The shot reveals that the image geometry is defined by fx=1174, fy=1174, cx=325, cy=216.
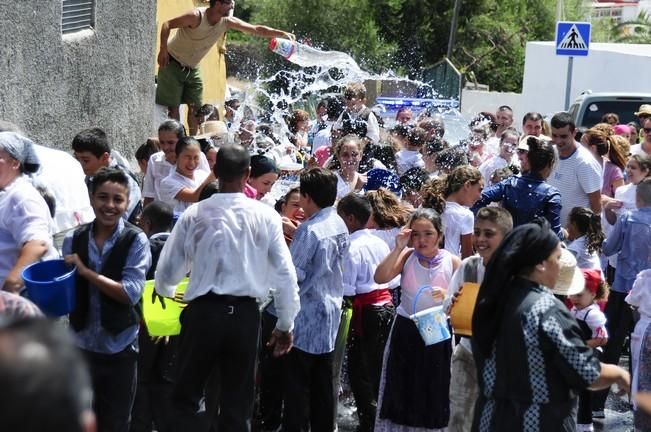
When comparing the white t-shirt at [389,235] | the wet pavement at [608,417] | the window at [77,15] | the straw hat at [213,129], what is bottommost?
the wet pavement at [608,417]

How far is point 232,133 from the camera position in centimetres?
1266

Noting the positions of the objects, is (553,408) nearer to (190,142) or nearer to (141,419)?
(141,419)

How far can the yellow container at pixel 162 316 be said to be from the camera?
275 inches

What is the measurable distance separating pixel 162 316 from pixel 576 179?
4568 mm

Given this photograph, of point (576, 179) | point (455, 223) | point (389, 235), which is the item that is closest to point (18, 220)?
point (389, 235)

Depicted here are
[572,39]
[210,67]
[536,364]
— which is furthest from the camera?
[572,39]

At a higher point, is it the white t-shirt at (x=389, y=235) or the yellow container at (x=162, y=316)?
the white t-shirt at (x=389, y=235)

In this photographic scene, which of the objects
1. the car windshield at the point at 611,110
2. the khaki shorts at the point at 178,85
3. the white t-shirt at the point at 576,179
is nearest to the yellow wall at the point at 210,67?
the khaki shorts at the point at 178,85

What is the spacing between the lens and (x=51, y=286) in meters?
5.84

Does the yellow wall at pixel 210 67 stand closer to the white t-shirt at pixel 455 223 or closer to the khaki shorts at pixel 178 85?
the khaki shorts at pixel 178 85

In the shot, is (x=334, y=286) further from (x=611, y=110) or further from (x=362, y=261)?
(x=611, y=110)

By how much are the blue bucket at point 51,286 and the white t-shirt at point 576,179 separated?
5277mm

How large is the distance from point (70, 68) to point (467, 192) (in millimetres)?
4069

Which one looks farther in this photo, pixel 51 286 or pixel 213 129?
pixel 213 129
